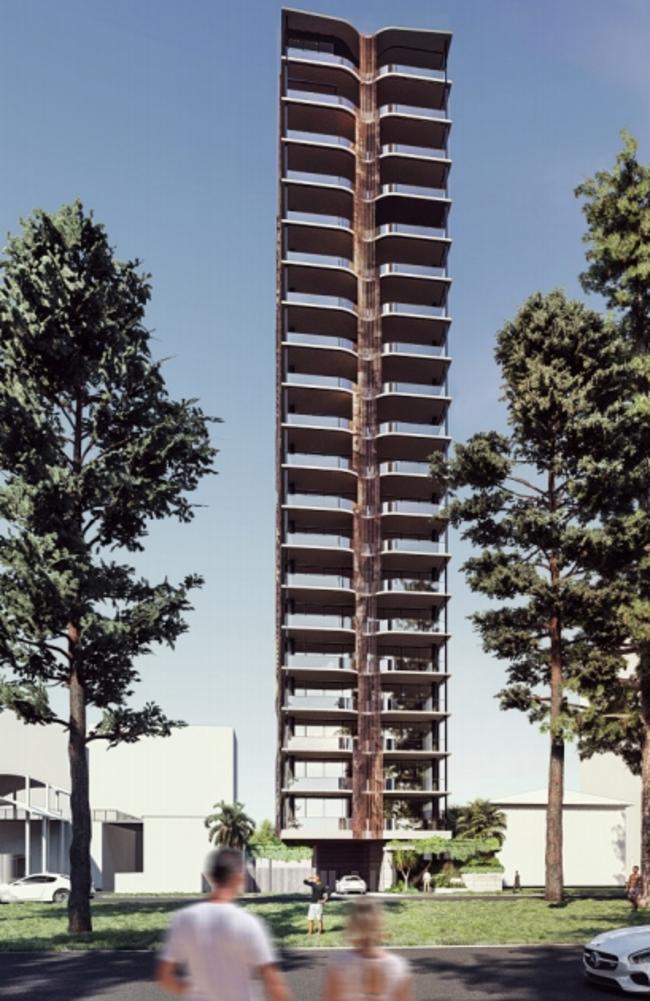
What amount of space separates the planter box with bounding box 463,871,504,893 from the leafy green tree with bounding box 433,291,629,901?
2821 cm

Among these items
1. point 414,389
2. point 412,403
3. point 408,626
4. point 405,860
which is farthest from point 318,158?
point 405,860

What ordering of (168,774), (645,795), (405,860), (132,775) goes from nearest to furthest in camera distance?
(645,795) → (405,860) → (132,775) → (168,774)

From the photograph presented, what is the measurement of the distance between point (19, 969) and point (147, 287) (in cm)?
1553

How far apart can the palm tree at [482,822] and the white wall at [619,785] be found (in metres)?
8.55

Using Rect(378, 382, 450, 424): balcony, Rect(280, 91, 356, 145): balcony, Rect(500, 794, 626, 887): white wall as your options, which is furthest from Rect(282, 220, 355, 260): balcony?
Rect(500, 794, 626, 887): white wall

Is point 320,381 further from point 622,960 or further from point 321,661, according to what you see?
point 622,960

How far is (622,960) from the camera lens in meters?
15.1

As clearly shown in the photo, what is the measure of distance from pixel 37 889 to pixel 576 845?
111 feet

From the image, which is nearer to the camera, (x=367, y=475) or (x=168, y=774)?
(x=367, y=475)

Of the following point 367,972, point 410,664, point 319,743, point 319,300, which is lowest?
point 319,743

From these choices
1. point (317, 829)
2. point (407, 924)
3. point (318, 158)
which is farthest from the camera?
point (318, 158)

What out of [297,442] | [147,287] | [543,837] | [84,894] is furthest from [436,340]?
[84,894]

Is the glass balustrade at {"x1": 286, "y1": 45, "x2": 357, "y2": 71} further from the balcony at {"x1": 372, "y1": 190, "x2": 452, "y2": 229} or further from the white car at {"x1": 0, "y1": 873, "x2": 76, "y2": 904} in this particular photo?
the white car at {"x1": 0, "y1": 873, "x2": 76, "y2": 904}

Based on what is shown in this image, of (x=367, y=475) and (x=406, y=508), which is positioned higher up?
(x=367, y=475)
